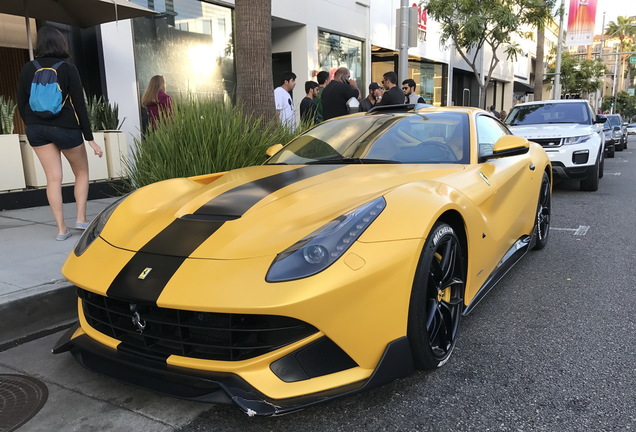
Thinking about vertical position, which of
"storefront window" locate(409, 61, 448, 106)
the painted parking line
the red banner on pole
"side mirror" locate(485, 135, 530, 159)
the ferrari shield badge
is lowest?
the painted parking line

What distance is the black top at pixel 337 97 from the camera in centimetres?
777

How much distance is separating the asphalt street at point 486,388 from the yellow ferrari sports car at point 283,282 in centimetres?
20

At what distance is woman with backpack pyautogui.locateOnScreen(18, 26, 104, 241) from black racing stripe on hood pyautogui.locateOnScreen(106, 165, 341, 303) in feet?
7.89

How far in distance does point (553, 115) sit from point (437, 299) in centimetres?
803

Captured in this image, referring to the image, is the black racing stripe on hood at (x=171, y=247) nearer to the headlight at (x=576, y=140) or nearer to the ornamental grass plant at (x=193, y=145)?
the ornamental grass plant at (x=193, y=145)

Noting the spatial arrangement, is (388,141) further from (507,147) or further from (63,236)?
(63,236)

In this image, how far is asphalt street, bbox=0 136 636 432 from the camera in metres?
2.11

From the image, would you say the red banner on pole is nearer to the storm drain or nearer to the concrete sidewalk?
the concrete sidewalk

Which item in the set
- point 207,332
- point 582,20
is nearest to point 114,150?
point 207,332

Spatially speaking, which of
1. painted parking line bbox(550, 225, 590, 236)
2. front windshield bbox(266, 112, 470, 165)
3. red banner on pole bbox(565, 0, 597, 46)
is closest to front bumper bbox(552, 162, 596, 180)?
painted parking line bbox(550, 225, 590, 236)

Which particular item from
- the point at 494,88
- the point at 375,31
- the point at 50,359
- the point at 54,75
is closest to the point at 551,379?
the point at 50,359


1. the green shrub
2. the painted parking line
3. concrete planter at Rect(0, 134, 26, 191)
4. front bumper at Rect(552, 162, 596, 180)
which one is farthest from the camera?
front bumper at Rect(552, 162, 596, 180)

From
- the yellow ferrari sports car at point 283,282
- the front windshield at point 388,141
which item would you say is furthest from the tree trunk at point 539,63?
the yellow ferrari sports car at point 283,282

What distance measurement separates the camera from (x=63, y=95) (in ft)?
14.3
